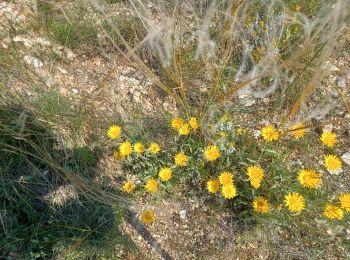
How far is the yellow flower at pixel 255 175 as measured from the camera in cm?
221

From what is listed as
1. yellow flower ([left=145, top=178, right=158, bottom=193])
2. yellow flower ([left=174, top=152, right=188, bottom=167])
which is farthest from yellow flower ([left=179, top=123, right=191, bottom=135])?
yellow flower ([left=145, top=178, right=158, bottom=193])

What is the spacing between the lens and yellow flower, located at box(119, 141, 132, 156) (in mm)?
2363

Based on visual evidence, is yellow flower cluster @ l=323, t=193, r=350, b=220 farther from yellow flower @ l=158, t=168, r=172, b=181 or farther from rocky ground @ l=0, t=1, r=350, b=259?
yellow flower @ l=158, t=168, r=172, b=181

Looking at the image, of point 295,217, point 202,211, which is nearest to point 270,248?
point 295,217

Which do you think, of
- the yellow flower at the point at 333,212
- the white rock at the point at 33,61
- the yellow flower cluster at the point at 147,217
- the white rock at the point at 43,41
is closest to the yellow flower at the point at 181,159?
the yellow flower cluster at the point at 147,217

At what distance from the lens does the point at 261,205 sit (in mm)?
2191

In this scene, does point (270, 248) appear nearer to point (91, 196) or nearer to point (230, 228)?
point (230, 228)

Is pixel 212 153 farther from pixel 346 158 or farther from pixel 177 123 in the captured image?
pixel 346 158

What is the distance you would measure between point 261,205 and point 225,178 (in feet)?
0.90

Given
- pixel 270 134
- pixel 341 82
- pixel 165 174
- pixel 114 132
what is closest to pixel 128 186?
pixel 165 174

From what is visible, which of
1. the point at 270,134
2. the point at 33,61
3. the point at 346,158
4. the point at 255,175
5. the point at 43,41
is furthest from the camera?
the point at 43,41

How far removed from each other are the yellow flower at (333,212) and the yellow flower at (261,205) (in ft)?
1.10

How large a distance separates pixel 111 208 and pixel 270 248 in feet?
3.51

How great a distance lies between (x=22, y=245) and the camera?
219 cm
